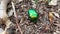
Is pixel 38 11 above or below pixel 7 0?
below

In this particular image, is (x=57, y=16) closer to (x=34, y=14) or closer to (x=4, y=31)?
(x=34, y=14)

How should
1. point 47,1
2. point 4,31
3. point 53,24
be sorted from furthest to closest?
point 47,1 < point 53,24 < point 4,31

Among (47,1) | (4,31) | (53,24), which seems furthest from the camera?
(47,1)

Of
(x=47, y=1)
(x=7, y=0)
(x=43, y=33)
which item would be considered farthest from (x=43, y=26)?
(x=7, y=0)

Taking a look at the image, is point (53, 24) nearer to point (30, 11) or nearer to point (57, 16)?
point (57, 16)

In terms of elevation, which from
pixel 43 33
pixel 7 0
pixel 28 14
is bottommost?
pixel 43 33

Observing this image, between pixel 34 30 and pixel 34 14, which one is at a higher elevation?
pixel 34 14

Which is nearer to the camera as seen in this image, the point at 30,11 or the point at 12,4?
the point at 30,11

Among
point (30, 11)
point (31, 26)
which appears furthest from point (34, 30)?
point (30, 11)

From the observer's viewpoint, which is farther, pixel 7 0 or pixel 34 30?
pixel 7 0
